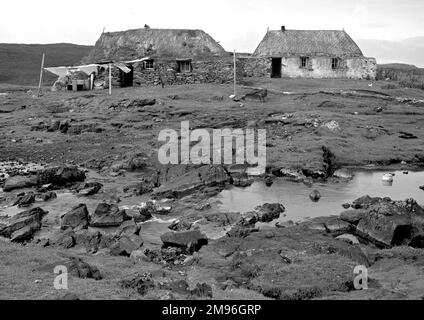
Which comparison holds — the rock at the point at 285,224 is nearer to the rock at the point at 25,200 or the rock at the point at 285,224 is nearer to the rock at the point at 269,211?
the rock at the point at 269,211

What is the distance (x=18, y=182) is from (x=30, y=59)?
216 feet

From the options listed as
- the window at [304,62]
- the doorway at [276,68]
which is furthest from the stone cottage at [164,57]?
the window at [304,62]

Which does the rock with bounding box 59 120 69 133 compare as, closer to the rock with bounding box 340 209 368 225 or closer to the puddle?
the puddle

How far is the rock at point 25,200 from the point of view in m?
A: 18.0

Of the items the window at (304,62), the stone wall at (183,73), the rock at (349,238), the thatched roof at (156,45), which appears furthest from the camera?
the window at (304,62)

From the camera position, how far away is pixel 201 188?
63.0 ft

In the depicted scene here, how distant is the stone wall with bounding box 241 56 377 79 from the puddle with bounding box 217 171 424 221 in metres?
30.8

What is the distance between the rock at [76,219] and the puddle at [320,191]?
4.41 m

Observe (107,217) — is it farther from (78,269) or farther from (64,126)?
(64,126)

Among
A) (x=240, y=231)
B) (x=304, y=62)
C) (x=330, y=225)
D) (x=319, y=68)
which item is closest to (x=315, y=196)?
(x=330, y=225)

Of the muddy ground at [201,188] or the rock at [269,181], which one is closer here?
the muddy ground at [201,188]
